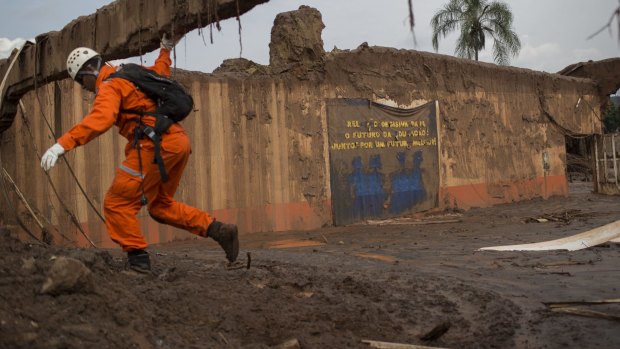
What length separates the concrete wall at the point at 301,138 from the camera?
8945 mm

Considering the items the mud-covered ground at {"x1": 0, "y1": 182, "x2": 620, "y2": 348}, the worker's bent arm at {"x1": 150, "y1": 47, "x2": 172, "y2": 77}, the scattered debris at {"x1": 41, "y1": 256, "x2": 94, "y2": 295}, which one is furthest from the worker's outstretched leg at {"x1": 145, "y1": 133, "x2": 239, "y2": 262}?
the scattered debris at {"x1": 41, "y1": 256, "x2": 94, "y2": 295}

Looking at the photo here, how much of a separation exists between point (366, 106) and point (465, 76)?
10.2ft

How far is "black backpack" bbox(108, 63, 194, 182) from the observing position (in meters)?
4.40

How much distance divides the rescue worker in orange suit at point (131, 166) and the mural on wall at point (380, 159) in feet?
23.7

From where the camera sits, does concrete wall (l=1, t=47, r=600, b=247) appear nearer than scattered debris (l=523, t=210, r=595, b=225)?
Yes

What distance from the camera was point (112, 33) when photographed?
6277 mm

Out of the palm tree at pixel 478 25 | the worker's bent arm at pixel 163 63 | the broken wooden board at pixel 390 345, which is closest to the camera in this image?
the broken wooden board at pixel 390 345

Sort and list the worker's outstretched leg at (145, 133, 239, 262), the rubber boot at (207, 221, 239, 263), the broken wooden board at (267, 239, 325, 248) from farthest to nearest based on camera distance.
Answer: the broken wooden board at (267, 239, 325, 248)
the rubber boot at (207, 221, 239, 263)
the worker's outstretched leg at (145, 133, 239, 262)

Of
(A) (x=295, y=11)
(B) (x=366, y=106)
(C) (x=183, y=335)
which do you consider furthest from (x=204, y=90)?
(C) (x=183, y=335)

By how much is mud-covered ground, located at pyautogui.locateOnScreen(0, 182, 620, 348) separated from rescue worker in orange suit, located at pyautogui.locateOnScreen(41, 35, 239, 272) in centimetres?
24

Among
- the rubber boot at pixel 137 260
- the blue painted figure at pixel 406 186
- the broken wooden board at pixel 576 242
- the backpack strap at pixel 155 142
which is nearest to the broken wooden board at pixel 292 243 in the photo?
the broken wooden board at pixel 576 242

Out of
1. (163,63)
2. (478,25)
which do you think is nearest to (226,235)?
(163,63)

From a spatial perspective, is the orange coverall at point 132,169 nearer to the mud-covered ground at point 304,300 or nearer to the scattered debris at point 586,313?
the mud-covered ground at point 304,300

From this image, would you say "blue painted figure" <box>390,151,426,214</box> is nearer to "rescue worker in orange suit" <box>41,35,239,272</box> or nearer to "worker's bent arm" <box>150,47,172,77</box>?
"worker's bent arm" <box>150,47,172,77</box>
